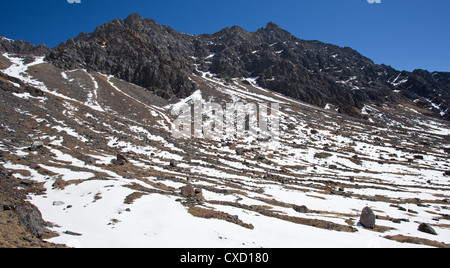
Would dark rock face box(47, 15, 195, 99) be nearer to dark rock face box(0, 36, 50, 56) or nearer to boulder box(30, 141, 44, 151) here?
dark rock face box(0, 36, 50, 56)

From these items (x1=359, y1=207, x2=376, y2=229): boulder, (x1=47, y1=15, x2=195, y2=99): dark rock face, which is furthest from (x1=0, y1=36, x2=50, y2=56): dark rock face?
(x1=359, y1=207, x2=376, y2=229): boulder

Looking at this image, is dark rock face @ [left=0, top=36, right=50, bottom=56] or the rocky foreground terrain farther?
dark rock face @ [left=0, top=36, right=50, bottom=56]

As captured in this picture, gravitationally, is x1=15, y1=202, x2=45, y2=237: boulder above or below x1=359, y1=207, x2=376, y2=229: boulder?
above

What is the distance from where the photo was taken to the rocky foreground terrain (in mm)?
14391

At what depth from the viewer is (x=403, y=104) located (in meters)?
191

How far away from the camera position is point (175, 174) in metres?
33.5

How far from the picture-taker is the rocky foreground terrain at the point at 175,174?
14391 mm

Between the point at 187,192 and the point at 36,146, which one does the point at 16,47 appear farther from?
the point at 187,192

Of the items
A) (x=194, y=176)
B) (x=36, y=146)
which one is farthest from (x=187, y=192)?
(x=36, y=146)

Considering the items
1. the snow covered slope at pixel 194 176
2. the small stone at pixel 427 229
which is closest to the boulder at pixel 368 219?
the snow covered slope at pixel 194 176

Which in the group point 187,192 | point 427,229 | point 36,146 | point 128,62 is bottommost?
point 427,229
